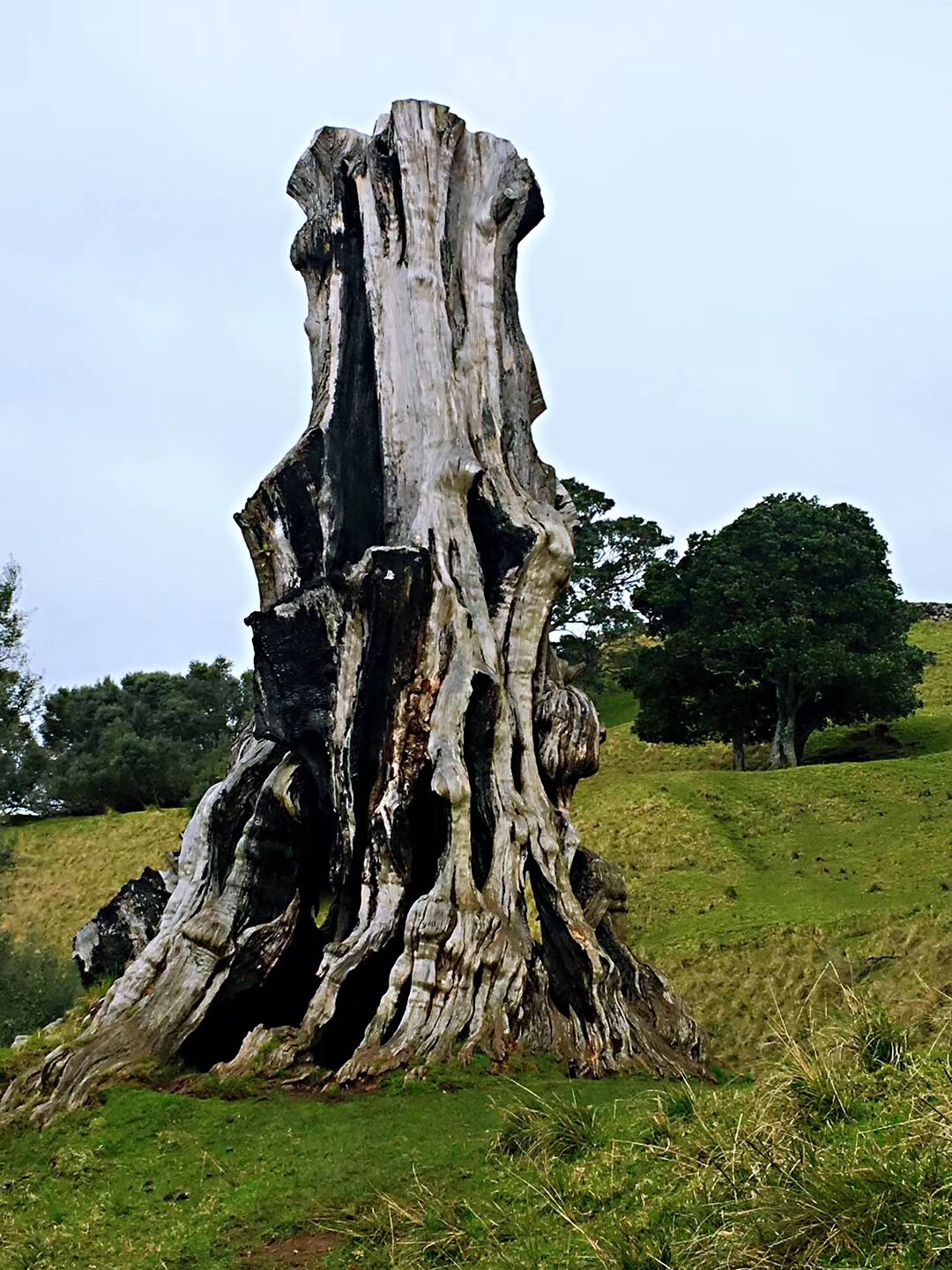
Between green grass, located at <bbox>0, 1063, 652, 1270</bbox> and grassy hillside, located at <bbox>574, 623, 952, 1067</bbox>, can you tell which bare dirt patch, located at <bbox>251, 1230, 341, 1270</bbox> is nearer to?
green grass, located at <bbox>0, 1063, 652, 1270</bbox>

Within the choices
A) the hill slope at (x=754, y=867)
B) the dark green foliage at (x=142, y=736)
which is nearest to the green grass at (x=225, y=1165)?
the hill slope at (x=754, y=867)

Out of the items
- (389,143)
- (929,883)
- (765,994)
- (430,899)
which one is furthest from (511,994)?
(929,883)

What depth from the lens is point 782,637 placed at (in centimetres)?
3706

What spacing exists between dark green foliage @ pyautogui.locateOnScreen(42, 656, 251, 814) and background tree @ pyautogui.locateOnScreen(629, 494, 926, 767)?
16713 mm

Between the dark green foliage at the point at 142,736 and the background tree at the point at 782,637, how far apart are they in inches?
658

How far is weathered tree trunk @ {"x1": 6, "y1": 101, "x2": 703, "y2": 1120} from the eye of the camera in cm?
1230

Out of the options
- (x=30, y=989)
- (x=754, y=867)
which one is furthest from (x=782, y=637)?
(x=30, y=989)

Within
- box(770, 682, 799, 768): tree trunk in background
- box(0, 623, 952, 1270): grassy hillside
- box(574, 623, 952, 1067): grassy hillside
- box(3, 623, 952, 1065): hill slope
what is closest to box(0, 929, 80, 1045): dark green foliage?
box(3, 623, 952, 1065): hill slope

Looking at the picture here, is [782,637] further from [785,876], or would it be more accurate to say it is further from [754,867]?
[785,876]

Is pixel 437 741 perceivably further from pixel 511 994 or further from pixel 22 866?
pixel 22 866

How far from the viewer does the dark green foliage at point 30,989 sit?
21.1 metres

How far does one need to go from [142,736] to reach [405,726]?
4555 cm

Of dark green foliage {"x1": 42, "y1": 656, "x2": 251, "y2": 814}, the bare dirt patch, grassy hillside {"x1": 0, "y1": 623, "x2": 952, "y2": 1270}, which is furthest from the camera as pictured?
dark green foliage {"x1": 42, "y1": 656, "x2": 251, "y2": 814}

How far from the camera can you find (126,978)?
13.0 meters
